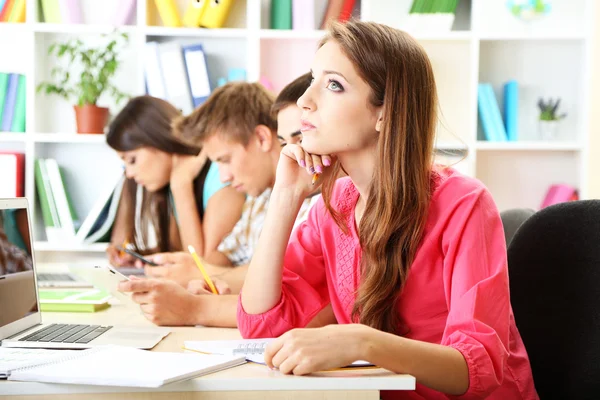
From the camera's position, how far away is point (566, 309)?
1372 millimetres

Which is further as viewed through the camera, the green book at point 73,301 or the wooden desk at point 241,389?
the green book at point 73,301

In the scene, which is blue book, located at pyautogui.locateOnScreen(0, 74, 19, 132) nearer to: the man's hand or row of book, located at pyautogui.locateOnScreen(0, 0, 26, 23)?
row of book, located at pyautogui.locateOnScreen(0, 0, 26, 23)

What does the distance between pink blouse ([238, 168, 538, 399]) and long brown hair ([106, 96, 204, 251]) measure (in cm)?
170

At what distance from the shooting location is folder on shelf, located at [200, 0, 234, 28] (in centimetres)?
352

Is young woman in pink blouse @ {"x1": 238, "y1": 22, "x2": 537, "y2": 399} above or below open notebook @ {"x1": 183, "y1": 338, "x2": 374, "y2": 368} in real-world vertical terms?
above

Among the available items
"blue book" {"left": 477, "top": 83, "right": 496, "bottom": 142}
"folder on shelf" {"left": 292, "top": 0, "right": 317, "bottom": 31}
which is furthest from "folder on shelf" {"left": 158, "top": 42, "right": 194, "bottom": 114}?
"blue book" {"left": 477, "top": 83, "right": 496, "bottom": 142}

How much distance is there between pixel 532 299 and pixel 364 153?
1.40 feet

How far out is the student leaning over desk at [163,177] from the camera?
3104 millimetres

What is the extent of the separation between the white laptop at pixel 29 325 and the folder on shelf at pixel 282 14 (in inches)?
90.8

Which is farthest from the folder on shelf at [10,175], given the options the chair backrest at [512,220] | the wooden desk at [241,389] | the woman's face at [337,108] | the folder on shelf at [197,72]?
the wooden desk at [241,389]

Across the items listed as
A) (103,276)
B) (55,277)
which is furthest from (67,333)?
(55,277)

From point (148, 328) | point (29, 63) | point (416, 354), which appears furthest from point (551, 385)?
point (29, 63)

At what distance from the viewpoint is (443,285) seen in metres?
1.31

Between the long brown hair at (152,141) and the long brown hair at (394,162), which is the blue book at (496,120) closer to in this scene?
the long brown hair at (152,141)
